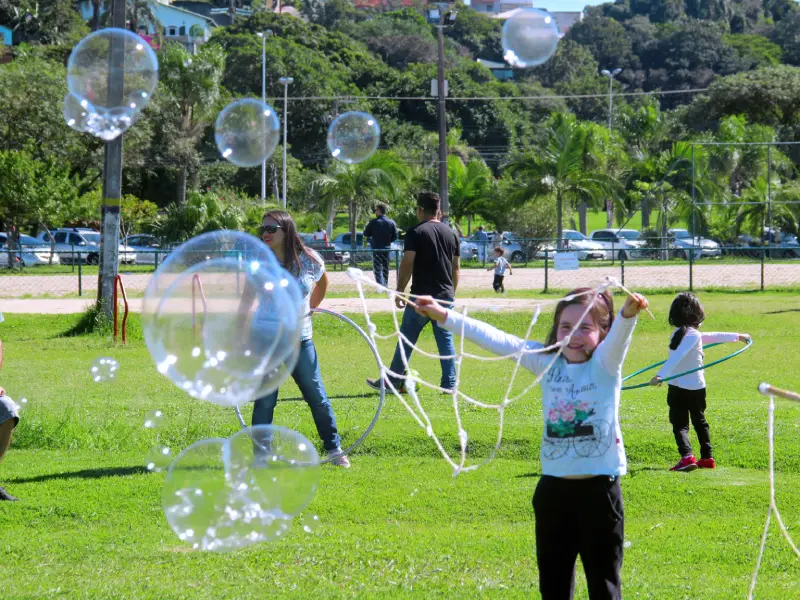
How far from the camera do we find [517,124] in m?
73.2

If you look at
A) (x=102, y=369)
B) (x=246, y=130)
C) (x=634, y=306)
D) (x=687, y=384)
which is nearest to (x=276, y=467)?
Result: (x=634, y=306)

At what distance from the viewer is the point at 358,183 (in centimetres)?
3822

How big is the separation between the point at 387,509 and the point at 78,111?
225 inches

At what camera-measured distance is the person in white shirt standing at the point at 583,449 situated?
390 cm

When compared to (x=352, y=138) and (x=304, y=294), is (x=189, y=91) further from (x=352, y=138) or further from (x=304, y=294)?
(x=304, y=294)

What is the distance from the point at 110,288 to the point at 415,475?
959 cm

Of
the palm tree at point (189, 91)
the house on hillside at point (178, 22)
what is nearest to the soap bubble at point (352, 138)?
the palm tree at point (189, 91)

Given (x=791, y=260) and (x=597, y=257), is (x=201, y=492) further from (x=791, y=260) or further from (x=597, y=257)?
(x=597, y=257)

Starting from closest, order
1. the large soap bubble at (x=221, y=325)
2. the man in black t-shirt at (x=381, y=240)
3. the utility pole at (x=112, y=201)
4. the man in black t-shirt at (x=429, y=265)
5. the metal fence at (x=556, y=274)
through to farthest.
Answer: the large soap bubble at (x=221, y=325), the man in black t-shirt at (x=429, y=265), the utility pole at (x=112, y=201), the man in black t-shirt at (x=381, y=240), the metal fence at (x=556, y=274)

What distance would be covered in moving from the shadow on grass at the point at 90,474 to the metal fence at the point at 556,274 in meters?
12.8

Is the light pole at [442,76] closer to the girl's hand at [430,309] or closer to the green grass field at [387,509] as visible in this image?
the green grass field at [387,509]

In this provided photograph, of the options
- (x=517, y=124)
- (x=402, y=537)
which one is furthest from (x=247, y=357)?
(x=517, y=124)

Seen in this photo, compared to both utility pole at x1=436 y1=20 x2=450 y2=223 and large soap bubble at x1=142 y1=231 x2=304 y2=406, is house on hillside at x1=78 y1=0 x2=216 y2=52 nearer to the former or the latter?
utility pole at x1=436 y1=20 x2=450 y2=223

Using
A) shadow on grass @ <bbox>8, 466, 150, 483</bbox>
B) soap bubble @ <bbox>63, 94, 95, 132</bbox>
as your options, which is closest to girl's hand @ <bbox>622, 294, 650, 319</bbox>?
shadow on grass @ <bbox>8, 466, 150, 483</bbox>
